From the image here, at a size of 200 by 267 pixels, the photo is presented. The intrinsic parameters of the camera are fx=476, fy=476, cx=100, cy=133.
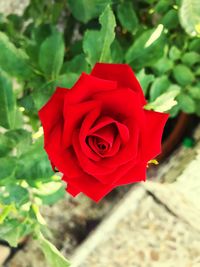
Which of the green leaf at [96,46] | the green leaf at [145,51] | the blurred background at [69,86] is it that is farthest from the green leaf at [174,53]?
the green leaf at [96,46]

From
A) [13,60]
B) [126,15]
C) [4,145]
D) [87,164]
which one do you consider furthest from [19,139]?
[126,15]

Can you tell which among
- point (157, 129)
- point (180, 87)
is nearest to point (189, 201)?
point (180, 87)

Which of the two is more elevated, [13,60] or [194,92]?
[13,60]

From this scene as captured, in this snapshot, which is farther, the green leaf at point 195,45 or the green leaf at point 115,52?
the green leaf at point 195,45

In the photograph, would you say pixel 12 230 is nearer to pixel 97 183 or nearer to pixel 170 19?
pixel 97 183

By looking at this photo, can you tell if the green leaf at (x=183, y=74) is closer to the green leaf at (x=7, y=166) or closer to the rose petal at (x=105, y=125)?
the green leaf at (x=7, y=166)
